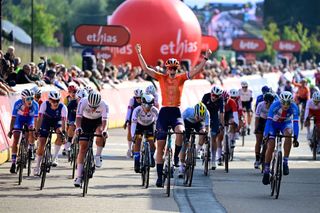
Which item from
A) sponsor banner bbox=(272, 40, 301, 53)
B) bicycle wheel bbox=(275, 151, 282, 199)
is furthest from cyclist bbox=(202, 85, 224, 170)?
sponsor banner bbox=(272, 40, 301, 53)

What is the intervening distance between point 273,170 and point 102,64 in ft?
64.9

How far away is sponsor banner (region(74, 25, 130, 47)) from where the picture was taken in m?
42.0

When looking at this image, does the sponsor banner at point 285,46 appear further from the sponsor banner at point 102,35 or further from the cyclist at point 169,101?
the cyclist at point 169,101

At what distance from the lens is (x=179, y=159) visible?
20344mm

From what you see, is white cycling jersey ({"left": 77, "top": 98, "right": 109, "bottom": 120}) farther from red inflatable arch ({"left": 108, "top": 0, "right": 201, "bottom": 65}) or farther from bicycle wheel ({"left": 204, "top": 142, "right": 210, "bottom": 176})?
red inflatable arch ({"left": 108, "top": 0, "right": 201, "bottom": 65})

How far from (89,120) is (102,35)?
23.4 metres

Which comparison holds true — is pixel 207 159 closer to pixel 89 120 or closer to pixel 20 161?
pixel 89 120

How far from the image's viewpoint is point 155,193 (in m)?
18.4

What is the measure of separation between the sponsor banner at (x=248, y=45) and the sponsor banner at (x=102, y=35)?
5095 cm

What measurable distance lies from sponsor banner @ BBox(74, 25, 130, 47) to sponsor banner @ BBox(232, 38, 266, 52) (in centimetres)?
5095

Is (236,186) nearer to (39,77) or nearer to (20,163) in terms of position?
(20,163)

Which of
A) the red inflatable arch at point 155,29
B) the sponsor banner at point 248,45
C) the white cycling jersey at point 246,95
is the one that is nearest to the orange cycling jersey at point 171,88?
the white cycling jersey at point 246,95

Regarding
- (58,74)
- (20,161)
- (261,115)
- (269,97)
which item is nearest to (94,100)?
(20,161)

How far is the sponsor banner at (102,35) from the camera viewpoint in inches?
1655
